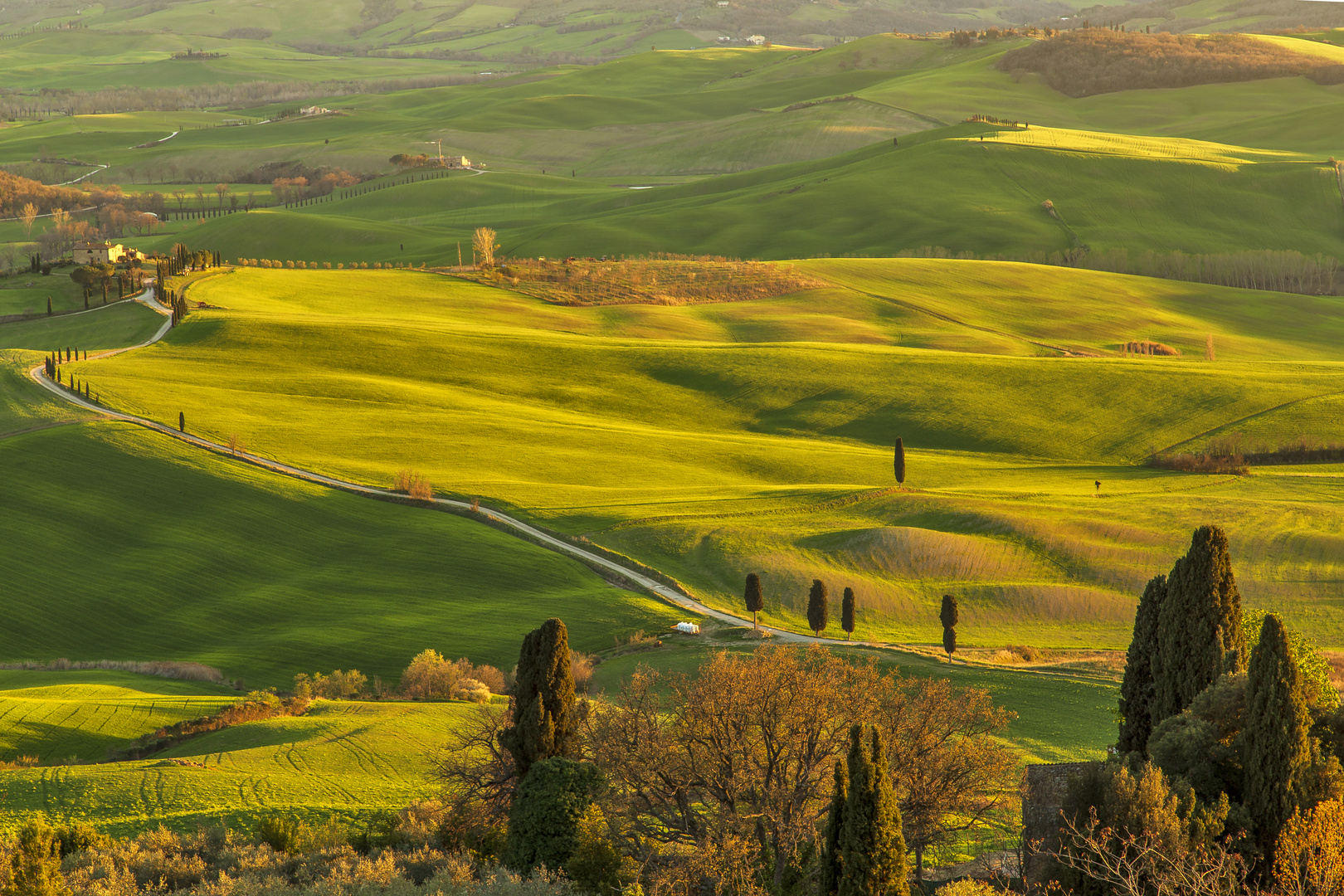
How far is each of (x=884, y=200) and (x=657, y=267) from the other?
206ft

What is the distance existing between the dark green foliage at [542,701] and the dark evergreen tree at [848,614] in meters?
25.3

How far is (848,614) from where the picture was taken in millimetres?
55812

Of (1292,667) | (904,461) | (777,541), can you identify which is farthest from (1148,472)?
(1292,667)

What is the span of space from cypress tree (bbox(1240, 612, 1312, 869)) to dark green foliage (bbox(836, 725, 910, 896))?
8469mm

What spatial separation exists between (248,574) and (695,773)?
38.4 m

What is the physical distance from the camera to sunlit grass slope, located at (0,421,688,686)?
55250 mm

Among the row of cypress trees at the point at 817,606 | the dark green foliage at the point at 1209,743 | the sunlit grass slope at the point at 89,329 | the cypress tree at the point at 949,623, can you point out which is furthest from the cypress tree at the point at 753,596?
the sunlit grass slope at the point at 89,329

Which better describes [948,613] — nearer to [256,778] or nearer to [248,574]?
[256,778]

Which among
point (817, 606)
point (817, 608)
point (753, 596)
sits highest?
point (753, 596)

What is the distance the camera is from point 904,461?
3398 inches

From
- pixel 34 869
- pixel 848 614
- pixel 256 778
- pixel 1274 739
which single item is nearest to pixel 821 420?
pixel 848 614

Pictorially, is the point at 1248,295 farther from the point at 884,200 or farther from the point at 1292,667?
the point at 1292,667

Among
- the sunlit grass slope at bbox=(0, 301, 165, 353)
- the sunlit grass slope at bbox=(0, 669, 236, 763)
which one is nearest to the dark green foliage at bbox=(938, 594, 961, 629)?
the sunlit grass slope at bbox=(0, 669, 236, 763)

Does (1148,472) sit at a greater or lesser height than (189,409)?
lesser
